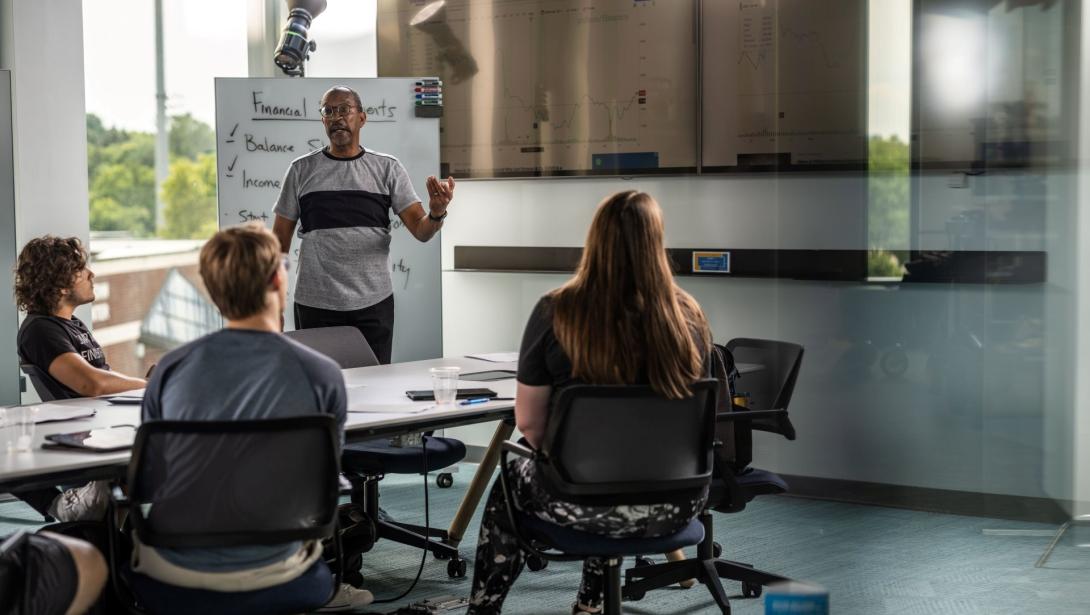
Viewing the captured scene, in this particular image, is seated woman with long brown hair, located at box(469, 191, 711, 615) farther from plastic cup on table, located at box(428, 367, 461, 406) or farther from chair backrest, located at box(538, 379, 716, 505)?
plastic cup on table, located at box(428, 367, 461, 406)

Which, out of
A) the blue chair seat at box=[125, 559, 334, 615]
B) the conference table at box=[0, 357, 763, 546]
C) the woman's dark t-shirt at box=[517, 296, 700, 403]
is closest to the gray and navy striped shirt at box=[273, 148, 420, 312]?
the conference table at box=[0, 357, 763, 546]

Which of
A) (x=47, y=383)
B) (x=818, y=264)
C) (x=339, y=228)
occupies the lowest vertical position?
(x=47, y=383)

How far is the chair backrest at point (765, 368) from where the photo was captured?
3795 mm

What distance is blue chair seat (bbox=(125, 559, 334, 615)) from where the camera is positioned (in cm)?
226

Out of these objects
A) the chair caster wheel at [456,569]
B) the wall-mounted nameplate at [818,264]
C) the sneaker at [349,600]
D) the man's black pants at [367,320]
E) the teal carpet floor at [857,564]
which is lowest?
the teal carpet floor at [857,564]

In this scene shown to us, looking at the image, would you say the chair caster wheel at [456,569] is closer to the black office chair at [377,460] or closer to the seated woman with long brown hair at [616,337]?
the black office chair at [377,460]

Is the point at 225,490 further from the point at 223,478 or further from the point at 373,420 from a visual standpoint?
the point at 373,420

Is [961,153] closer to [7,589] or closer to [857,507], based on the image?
[857,507]

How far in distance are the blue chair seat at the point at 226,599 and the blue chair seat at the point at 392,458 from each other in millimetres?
1363

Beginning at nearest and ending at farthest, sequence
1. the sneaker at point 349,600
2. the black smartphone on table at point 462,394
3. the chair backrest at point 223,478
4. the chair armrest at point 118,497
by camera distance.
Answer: the chair backrest at point 223,478 < the chair armrest at point 118,497 < the black smartphone on table at point 462,394 < the sneaker at point 349,600

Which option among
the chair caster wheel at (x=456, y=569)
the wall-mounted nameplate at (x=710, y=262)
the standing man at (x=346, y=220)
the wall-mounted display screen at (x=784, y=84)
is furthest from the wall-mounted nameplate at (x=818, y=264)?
the chair caster wheel at (x=456, y=569)

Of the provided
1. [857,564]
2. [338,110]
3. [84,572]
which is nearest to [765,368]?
[857,564]

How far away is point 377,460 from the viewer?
12.3 ft

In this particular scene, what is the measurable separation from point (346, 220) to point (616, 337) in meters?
2.06
